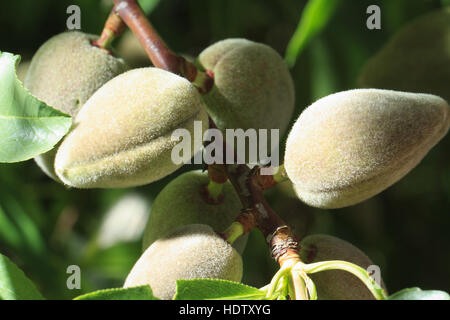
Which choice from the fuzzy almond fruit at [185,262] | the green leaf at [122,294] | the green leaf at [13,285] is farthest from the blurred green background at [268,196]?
the green leaf at [122,294]

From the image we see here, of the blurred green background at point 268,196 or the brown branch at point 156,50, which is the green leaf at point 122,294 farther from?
the blurred green background at point 268,196

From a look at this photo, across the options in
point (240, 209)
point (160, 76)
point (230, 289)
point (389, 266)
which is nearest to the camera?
point (230, 289)

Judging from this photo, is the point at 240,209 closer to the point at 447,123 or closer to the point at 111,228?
the point at 447,123

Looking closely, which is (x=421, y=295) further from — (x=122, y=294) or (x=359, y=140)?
(x=122, y=294)

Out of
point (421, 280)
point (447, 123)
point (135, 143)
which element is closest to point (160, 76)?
point (135, 143)

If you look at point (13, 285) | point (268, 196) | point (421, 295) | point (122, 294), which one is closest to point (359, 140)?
point (421, 295)

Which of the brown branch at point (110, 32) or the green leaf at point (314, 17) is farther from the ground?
the green leaf at point (314, 17)

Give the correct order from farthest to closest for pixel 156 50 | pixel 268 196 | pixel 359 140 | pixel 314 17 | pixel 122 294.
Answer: pixel 268 196, pixel 314 17, pixel 156 50, pixel 359 140, pixel 122 294
